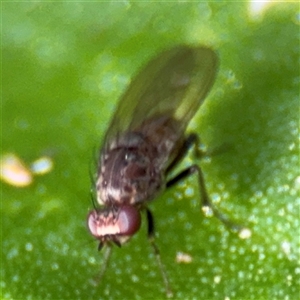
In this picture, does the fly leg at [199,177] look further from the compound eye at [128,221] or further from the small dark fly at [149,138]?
the compound eye at [128,221]

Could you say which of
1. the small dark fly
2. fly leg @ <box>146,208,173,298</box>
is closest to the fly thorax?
the small dark fly

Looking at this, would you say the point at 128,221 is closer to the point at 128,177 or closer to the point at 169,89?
the point at 128,177

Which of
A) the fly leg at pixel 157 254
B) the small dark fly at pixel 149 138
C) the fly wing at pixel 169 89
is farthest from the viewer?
the fly wing at pixel 169 89

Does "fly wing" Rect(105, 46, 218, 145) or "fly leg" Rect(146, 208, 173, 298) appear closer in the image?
"fly leg" Rect(146, 208, 173, 298)

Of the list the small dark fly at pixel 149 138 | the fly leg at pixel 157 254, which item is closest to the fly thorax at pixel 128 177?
the small dark fly at pixel 149 138

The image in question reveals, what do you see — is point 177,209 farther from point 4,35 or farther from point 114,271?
point 4,35

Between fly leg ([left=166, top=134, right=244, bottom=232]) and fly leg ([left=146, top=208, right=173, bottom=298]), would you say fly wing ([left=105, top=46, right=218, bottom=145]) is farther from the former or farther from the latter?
fly leg ([left=146, top=208, right=173, bottom=298])

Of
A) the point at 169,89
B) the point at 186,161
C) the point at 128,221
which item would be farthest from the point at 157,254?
the point at 169,89
